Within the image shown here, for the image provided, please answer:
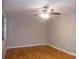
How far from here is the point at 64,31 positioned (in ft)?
17.4

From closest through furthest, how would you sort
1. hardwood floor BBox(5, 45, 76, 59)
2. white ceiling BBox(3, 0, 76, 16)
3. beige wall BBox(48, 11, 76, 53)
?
1. white ceiling BBox(3, 0, 76, 16)
2. hardwood floor BBox(5, 45, 76, 59)
3. beige wall BBox(48, 11, 76, 53)

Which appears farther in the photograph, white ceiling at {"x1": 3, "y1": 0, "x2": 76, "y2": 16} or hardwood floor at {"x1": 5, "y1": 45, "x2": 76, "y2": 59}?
hardwood floor at {"x1": 5, "y1": 45, "x2": 76, "y2": 59}

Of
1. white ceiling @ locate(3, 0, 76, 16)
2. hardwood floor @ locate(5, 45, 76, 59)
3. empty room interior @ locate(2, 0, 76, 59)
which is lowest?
hardwood floor @ locate(5, 45, 76, 59)

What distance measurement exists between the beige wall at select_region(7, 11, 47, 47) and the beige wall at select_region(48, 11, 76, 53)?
895mm

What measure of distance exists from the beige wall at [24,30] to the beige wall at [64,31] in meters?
0.90

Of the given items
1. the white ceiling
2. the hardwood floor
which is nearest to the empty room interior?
the hardwood floor

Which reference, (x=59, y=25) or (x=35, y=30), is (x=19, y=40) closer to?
(x=35, y=30)

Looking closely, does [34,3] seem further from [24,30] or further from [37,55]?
[24,30]

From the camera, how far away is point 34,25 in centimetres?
715

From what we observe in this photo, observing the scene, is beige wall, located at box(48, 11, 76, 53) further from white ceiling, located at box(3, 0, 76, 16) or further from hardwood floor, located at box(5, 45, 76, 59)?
white ceiling, located at box(3, 0, 76, 16)

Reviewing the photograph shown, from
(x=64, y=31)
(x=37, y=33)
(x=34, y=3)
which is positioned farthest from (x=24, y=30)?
(x=34, y=3)

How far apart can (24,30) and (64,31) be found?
288cm

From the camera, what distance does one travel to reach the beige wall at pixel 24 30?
6402mm

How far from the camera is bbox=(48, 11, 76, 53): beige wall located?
4684 mm
